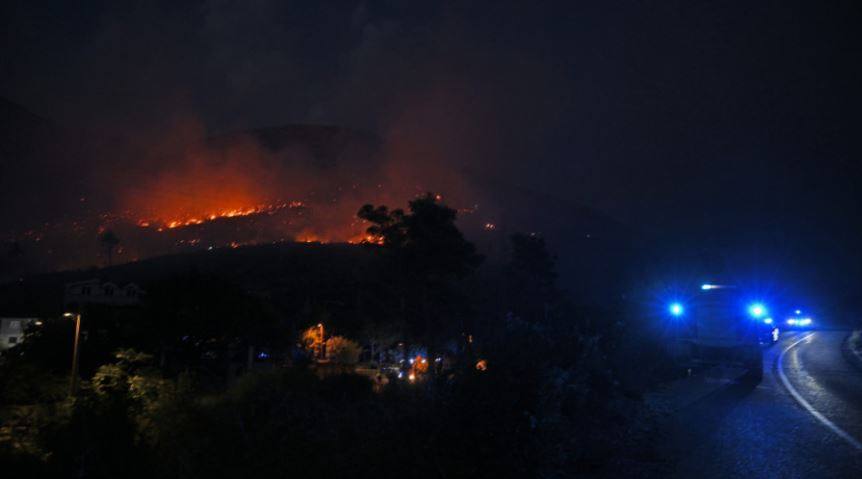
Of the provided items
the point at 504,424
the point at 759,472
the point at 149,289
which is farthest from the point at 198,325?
the point at 759,472

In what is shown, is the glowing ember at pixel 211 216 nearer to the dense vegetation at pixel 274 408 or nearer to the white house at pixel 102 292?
the white house at pixel 102 292

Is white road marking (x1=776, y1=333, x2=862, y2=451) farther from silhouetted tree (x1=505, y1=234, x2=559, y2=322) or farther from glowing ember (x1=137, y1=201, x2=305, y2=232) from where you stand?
glowing ember (x1=137, y1=201, x2=305, y2=232)

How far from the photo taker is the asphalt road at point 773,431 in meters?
10.1

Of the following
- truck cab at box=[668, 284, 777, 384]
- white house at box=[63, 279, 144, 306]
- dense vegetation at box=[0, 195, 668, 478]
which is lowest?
dense vegetation at box=[0, 195, 668, 478]

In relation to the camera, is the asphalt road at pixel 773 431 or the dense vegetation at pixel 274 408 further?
the dense vegetation at pixel 274 408

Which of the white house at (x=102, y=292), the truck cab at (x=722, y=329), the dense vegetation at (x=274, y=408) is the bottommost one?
the dense vegetation at (x=274, y=408)

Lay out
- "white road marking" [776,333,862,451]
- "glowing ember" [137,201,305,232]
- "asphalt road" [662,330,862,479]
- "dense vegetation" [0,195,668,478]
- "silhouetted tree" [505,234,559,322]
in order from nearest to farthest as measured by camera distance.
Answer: "asphalt road" [662,330,862,479] → "white road marking" [776,333,862,451] → "dense vegetation" [0,195,668,478] → "silhouetted tree" [505,234,559,322] → "glowing ember" [137,201,305,232]

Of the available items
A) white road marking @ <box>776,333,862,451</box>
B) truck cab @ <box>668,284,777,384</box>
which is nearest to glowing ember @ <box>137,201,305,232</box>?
truck cab @ <box>668,284,777,384</box>

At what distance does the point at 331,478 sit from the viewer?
1287cm

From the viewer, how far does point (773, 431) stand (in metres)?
12.6

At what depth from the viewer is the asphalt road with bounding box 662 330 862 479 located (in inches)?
399

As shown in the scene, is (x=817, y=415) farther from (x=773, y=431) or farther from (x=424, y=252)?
(x=424, y=252)

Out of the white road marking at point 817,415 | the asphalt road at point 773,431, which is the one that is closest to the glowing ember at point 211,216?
the white road marking at point 817,415

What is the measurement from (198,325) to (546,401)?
21.7m
